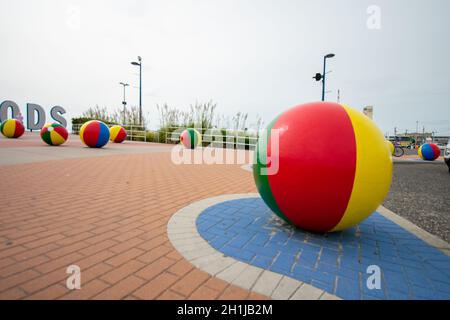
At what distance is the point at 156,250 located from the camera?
292 cm

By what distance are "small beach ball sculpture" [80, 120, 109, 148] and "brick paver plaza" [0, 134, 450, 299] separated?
878cm

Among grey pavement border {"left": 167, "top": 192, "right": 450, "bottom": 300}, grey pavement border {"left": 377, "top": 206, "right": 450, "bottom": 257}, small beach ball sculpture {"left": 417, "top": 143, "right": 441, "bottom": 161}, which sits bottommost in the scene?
grey pavement border {"left": 377, "top": 206, "right": 450, "bottom": 257}

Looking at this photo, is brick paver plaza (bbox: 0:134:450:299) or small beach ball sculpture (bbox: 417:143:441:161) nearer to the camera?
brick paver plaza (bbox: 0:134:450:299)

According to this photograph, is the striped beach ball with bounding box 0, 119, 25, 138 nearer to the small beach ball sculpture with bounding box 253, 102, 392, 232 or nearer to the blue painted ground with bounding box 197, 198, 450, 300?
the blue painted ground with bounding box 197, 198, 450, 300

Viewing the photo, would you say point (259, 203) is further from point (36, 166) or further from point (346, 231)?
point (36, 166)

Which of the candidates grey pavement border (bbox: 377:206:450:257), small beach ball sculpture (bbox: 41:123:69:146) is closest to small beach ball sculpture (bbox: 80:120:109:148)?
small beach ball sculpture (bbox: 41:123:69:146)

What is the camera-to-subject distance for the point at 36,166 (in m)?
8.04

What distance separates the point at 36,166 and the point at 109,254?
711 centimetres

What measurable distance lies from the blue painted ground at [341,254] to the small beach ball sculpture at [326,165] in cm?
35

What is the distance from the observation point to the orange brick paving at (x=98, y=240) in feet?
7.24

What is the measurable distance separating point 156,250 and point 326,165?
218 centimetres

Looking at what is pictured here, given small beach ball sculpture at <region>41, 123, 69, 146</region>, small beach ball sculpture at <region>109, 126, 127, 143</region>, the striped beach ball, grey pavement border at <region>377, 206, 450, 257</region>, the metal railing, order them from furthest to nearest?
the metal railing < small beach ball sculpture at <region>109, 126, 127, 143</region> < the striped beach ball < small beach ball sculpture at <region>41, 123, 69, 146</region> < grey pavement border at <region>377, 206, 450, 257</region>

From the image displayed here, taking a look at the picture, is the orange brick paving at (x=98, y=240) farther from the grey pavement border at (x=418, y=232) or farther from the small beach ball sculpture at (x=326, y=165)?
the grey pavement border at (x=418, y=232)

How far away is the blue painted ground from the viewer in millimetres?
2365
